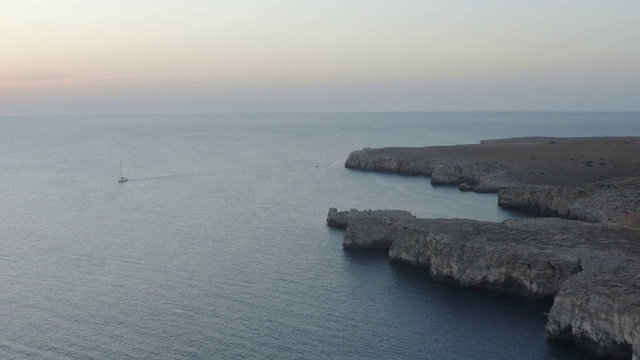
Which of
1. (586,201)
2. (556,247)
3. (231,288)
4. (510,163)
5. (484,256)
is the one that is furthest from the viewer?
(510,163)

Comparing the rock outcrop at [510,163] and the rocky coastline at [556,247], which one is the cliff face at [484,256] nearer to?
the rocky coastline at [556,247]

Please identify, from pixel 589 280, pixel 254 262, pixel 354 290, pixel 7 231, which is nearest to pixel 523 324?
pixel 589 280

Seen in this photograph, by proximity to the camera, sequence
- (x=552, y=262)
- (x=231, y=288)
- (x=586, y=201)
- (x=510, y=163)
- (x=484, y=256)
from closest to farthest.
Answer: (x=552, y=262)
(x=484, y=256)
(x=231, y=288)
(x=586, y=201)
(x=510, y=163)

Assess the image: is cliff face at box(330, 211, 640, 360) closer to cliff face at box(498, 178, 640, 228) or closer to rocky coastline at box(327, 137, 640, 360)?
rocky coastline at box(327, 137, 640, 360)

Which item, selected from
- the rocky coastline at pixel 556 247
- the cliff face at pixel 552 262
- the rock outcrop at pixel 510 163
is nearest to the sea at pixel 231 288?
the cliff face at pixel 552 262

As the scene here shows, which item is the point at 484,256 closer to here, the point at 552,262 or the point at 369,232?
the point at 552,262

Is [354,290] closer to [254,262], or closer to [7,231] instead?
[254,262]

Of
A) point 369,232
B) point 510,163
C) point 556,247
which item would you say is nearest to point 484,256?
point 556,247
